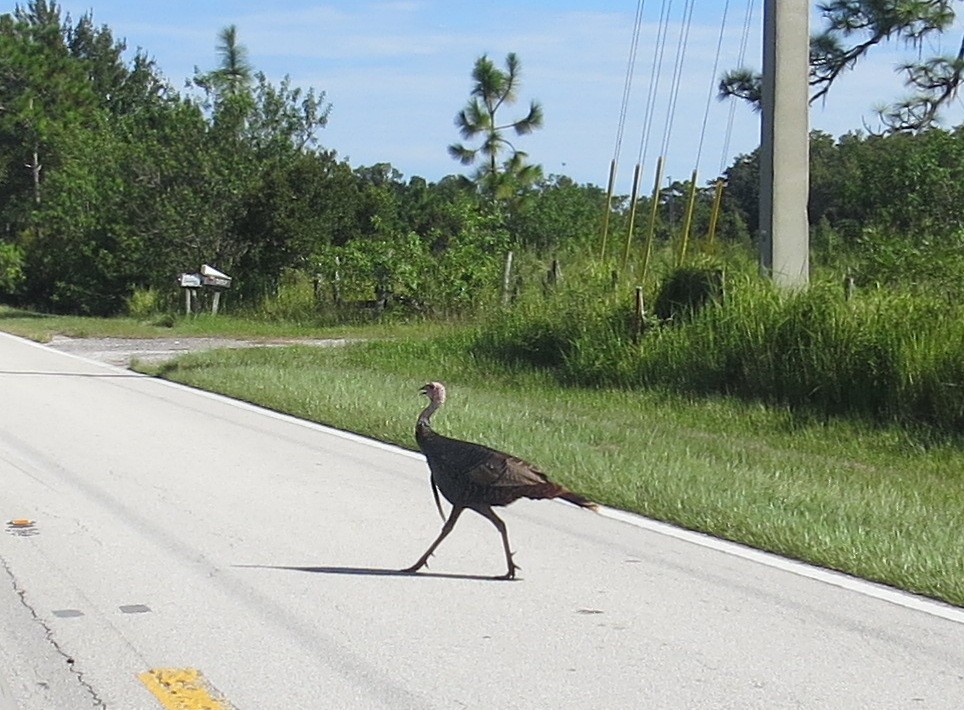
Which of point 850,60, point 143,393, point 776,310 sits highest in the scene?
point 850,60

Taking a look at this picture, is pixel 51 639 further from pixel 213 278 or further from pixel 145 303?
pixel 145 303

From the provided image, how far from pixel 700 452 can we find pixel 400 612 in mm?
6505

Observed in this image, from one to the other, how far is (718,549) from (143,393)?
12.5 metres

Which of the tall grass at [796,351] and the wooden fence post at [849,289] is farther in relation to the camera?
the wooden fence post at [849,289]

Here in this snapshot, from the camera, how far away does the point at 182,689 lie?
5.89 m

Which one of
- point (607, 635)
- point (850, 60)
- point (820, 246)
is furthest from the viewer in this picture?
point (820, 246)

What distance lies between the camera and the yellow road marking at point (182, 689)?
18.7ft

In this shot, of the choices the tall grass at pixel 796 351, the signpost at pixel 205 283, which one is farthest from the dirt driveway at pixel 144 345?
the tall grass at pixel 796 351

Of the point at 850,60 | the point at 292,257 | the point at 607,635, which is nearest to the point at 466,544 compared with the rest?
the point at 607,635

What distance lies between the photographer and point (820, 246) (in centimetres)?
2338

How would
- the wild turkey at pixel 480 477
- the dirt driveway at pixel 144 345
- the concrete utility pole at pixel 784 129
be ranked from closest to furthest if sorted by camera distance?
1. the wild turkey at pixel 480 477
2. the concrete utility pole at pixel 784 129
3. the dirt driveway at pixel 144 345

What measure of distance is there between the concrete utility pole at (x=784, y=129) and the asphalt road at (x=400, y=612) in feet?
30.3

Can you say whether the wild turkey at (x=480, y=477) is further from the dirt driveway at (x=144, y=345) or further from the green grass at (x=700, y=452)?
the dirt driveway at (x=144, y=345)

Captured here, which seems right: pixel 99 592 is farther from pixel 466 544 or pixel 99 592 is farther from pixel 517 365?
pixel 517 365
